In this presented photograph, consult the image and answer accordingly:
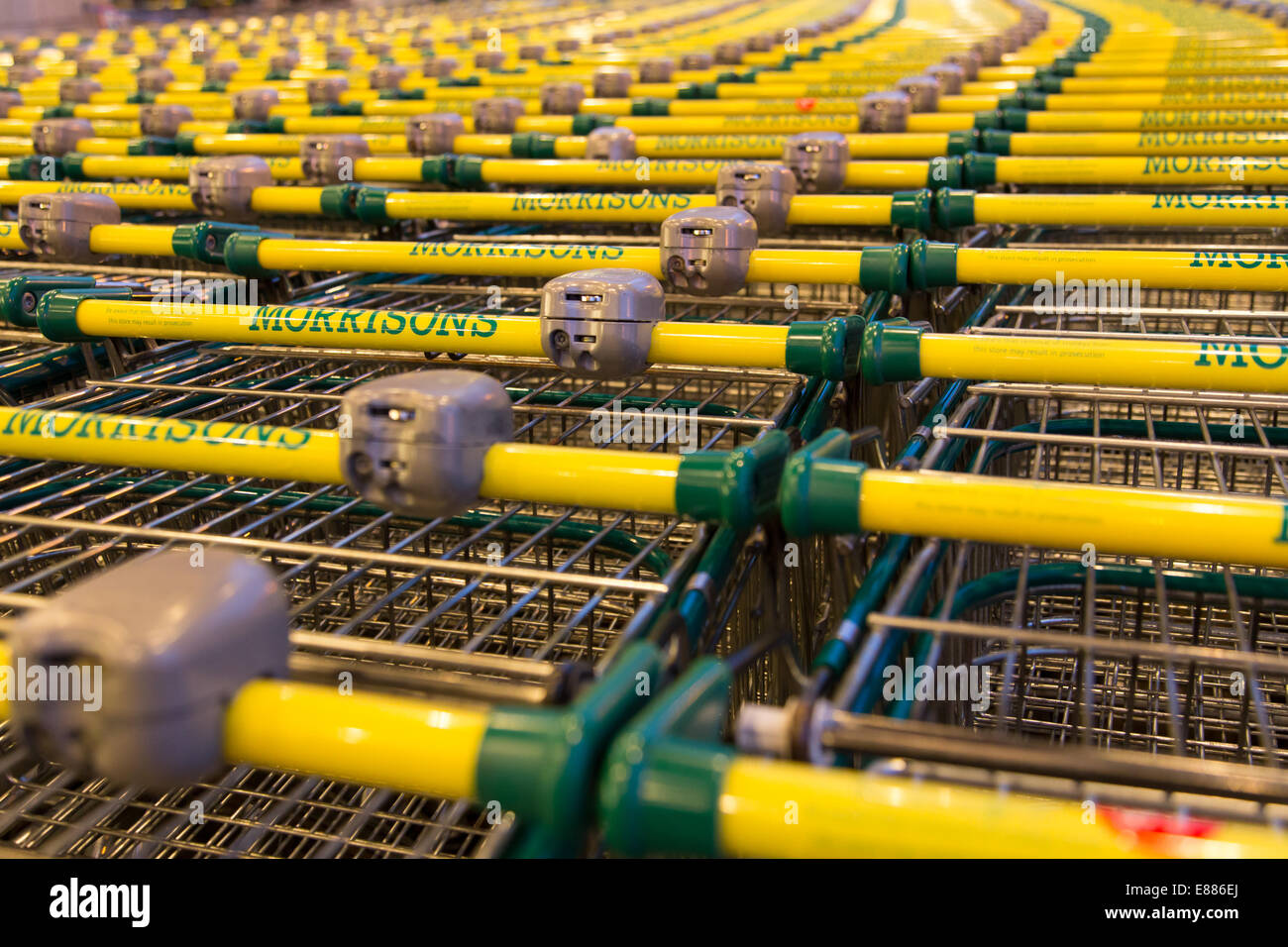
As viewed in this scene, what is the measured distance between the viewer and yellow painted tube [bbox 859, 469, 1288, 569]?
1.06 metres

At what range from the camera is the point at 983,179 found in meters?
2.63

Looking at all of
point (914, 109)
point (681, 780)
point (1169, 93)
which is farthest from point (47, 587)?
point (1169, 93)

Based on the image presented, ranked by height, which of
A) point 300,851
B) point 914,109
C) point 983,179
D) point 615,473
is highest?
point 914,109

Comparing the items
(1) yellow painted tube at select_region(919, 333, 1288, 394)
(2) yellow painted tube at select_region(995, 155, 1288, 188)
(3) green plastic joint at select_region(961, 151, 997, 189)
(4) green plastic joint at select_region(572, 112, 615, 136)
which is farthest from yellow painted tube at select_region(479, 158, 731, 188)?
(1) yellow painted tube at select_region(919, 333, 1288, 394)

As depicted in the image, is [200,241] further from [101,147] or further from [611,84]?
[611,84]

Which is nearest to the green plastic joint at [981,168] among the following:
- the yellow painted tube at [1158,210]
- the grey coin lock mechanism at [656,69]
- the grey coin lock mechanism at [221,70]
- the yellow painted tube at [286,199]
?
the yellow painted tube at [1158,210]

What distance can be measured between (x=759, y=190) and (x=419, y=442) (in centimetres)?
130

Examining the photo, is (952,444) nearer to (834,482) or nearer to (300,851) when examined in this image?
(834,482)

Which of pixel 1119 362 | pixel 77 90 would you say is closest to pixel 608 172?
pixel 1119 362

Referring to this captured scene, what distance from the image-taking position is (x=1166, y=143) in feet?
9.03

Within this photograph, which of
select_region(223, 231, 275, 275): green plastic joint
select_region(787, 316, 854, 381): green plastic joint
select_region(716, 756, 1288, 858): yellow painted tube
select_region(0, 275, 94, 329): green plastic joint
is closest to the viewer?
select_region(716, 756, 1288, 858): yellow painted tube

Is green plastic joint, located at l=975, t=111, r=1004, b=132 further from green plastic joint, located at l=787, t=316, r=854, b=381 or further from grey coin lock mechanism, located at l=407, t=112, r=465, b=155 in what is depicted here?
green plastic joint, located at l=787, t=316, r=854, b=381

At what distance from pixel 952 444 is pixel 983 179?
1.27 metres

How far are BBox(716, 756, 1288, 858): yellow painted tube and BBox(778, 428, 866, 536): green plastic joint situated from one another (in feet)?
1.23
